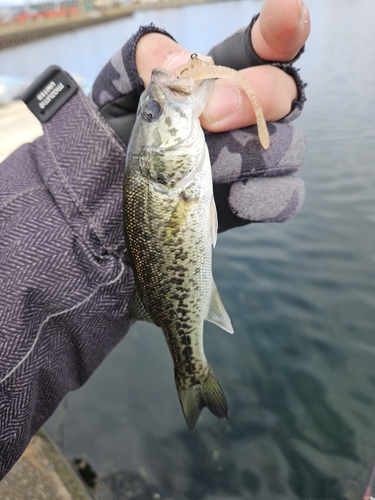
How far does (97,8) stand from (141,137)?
93413mm

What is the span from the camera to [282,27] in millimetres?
1558

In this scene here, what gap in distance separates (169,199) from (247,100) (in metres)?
0.61

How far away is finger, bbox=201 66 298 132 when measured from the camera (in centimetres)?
162

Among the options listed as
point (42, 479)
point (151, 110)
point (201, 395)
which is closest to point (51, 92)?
point (151, 110)

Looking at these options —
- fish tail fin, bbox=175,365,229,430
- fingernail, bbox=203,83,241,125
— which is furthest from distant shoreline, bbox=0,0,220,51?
fish tail fin, bbox=175,365,229,430

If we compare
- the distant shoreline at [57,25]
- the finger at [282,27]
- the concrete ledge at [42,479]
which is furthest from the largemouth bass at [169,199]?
the distant shoreline at [57,25]

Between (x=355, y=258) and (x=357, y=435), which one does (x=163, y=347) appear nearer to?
(x=357, y=435)

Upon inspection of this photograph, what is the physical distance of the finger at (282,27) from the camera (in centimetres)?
150

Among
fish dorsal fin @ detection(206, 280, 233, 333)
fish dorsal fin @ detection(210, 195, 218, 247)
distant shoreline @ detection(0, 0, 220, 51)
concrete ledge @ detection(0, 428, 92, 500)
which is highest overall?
distant shoreline @ detection(0, 0, 220, 51)

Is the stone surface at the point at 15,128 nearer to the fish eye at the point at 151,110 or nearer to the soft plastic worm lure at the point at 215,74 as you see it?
the fish eye at the point at 151,110

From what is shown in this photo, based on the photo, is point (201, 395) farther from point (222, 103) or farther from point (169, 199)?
point (222, 103)

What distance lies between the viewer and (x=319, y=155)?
774 cm

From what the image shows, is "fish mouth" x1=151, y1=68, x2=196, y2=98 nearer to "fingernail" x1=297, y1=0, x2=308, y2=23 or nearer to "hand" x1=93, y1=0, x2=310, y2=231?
"hand" x1=93, y1=0, x2=310, y2=231

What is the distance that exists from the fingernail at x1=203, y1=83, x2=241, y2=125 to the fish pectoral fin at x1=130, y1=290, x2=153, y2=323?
966 mm
